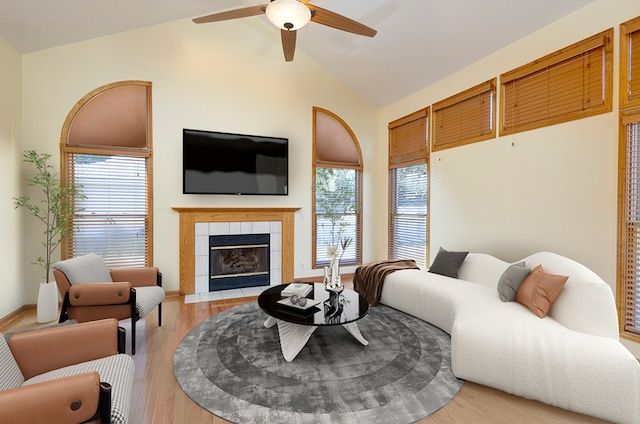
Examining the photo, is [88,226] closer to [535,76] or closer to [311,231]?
[311,231]

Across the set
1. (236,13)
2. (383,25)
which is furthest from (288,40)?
(383,25)

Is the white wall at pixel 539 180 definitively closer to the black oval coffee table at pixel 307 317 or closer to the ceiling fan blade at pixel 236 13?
the black oval coffee table at pixel 307 317

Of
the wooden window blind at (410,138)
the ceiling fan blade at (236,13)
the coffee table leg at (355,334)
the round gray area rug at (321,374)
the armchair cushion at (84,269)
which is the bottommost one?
the round gray area rug at (321,374)

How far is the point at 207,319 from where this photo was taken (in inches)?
147

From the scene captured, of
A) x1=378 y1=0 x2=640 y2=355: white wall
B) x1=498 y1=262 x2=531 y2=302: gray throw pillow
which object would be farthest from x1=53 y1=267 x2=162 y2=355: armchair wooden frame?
x1=378 y1=0 x2=640 y2=355: white wall

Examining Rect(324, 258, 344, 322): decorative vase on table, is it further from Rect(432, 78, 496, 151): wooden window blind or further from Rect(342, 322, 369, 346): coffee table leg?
Rect(432, 78, 496, 151): wooden window blind

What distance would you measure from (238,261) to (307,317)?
2.86 meters

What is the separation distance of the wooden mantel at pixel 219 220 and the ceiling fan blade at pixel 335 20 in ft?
10.2

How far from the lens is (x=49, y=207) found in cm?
396

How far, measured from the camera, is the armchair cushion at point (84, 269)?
9.62ft

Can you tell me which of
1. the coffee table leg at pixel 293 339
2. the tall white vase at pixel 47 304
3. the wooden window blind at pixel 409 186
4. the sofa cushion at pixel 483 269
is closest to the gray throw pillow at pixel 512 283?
the sofa cushion at pixel 483 269

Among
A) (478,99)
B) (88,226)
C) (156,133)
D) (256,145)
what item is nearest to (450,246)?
(478,99)

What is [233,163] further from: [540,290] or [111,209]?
[540,290]

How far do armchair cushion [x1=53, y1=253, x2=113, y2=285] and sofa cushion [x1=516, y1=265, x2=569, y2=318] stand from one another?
167 inches
